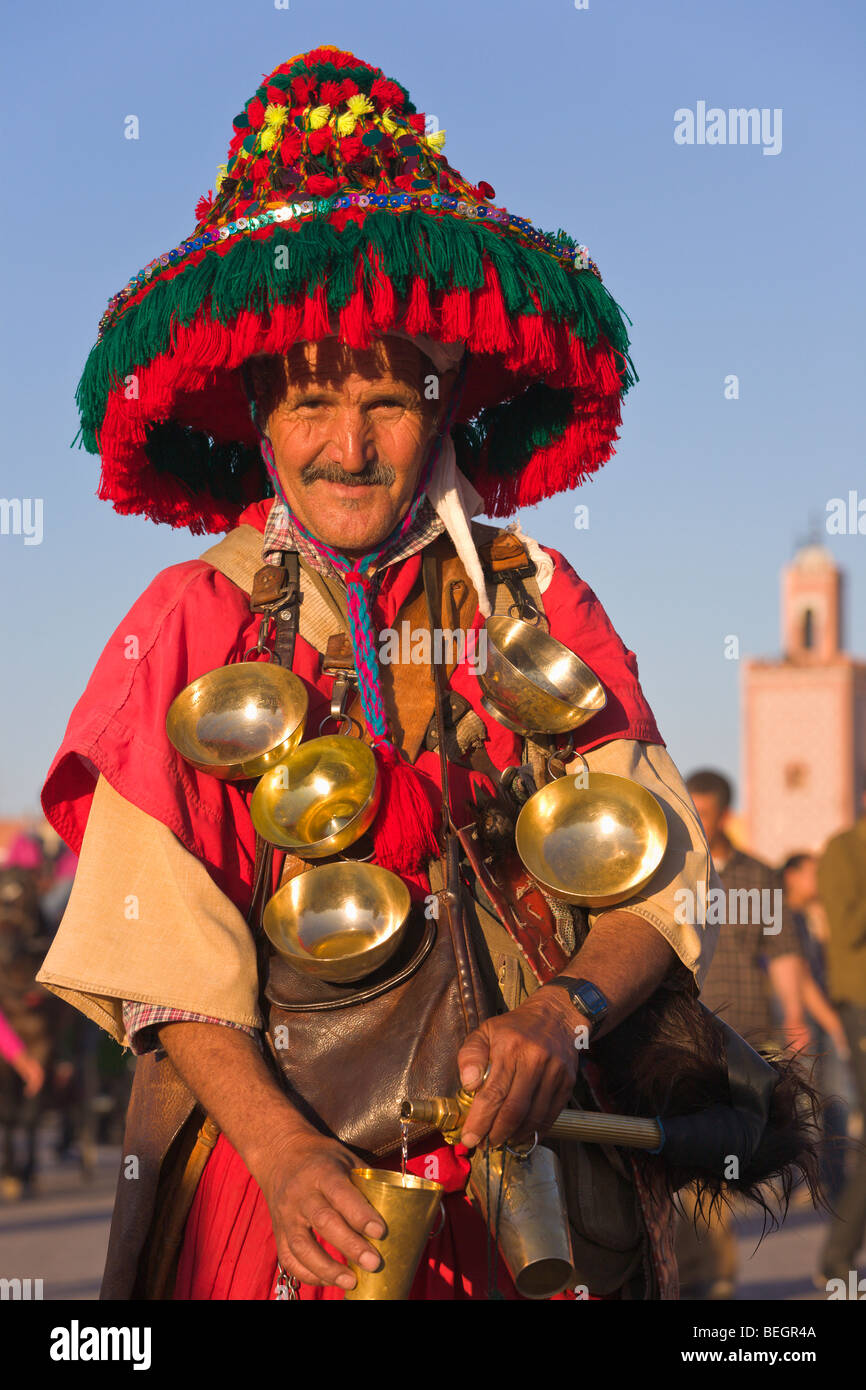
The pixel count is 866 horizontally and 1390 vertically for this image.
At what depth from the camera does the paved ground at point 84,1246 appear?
6.69 m

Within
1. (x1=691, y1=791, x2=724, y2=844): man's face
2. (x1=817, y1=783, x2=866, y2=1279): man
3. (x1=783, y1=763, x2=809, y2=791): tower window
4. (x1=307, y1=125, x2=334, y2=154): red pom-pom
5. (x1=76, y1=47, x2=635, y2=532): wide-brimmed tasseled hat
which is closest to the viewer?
(x1=76, y1=47, x2=635, y2=532): wide-brimmed tasseled hat

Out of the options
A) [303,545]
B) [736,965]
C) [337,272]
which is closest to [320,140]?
[337,272]

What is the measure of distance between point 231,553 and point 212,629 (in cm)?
20

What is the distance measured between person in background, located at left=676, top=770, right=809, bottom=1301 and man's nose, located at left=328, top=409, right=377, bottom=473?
4061 millimetres

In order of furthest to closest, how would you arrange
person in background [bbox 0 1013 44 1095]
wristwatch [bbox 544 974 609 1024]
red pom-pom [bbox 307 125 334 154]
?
person in background [bbox 0 1013 44 1095], red pom-pom [bbox 307 125 334 154], wristwatch [bbox 544 974 609 1024]

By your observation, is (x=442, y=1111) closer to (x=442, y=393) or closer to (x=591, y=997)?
(x=591, y=997)

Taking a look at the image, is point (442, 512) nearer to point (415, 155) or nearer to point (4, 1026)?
point (415, 155)

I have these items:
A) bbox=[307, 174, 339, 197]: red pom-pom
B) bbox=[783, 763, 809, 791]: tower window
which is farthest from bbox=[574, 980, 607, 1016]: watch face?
bbox=[783, 763, 809, 791]: tower window

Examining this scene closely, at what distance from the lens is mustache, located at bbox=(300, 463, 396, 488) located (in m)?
2.58

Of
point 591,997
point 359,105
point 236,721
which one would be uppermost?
point 359,105

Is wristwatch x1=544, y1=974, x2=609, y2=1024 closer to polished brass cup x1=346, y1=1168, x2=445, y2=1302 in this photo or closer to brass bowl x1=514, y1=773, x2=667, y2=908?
brass bowl x1=514, y1=773, x2=667, y2=908

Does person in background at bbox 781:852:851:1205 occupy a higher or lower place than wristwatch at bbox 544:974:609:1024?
higher

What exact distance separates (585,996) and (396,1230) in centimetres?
44

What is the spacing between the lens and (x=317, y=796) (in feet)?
7.94
